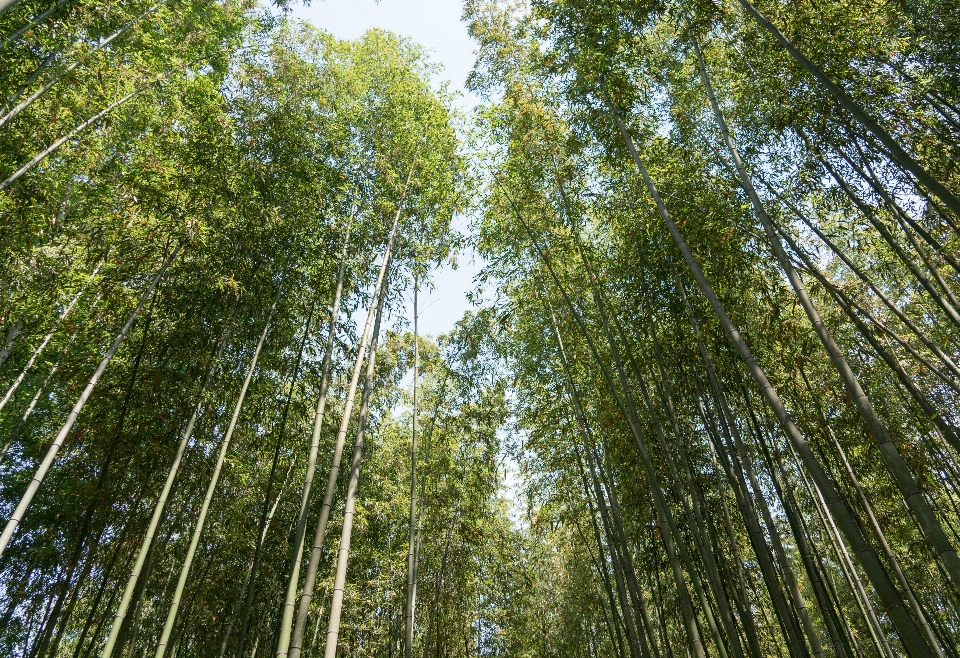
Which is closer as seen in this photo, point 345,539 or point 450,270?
point 345,539

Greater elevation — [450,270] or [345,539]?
[450,270]

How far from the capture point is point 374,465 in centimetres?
760

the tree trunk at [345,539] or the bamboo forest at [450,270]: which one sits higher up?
the bamboo forest at [450,270]

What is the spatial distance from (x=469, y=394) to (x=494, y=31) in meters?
4.23

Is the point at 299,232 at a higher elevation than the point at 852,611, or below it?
higher

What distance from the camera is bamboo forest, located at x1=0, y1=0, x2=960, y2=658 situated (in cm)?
396

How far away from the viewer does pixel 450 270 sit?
6441 millimetres

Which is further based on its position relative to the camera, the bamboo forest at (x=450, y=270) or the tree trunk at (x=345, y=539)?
the bamboo forest at (x=450, y=270)

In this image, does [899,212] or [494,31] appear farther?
[494,31]

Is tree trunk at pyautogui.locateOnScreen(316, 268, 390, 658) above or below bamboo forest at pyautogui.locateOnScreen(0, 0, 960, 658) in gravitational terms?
below

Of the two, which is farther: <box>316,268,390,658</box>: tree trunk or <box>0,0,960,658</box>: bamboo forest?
<box>0,0,960,658</box>: bamboo forest

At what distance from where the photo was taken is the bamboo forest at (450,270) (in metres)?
3.96

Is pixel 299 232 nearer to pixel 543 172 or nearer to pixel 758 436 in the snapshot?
pixel 543 172

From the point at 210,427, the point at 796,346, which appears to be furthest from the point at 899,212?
the point at 210,427
